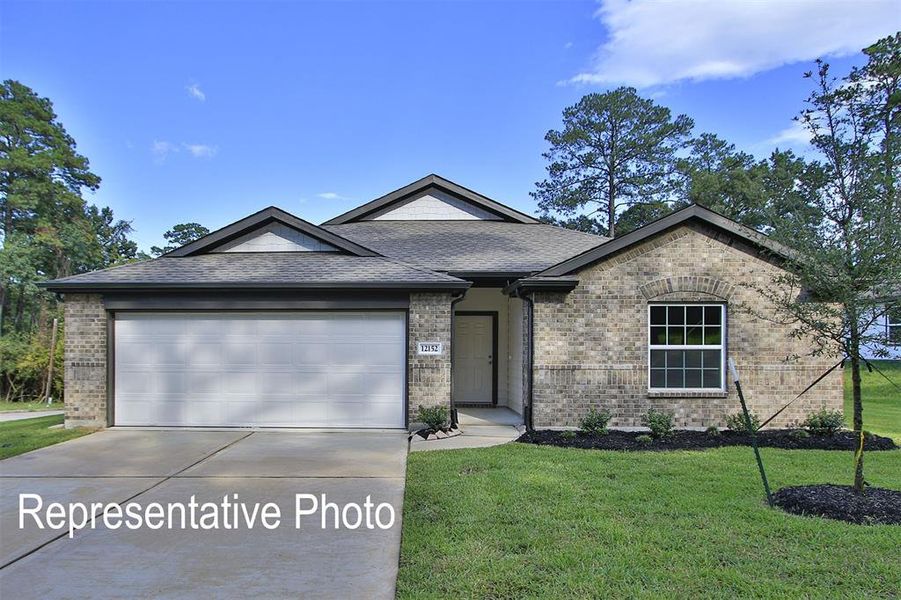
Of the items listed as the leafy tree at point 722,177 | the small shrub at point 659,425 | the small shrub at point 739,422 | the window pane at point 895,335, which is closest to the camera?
the window pane at point 895,335

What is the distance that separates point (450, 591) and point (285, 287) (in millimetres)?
6701

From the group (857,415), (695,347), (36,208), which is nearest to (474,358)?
(695,347)

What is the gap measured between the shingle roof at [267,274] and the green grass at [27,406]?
7601 millimetres

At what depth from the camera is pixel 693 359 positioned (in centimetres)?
948

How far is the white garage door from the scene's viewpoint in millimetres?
9516

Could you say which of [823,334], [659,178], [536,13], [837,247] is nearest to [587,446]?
[823,334]

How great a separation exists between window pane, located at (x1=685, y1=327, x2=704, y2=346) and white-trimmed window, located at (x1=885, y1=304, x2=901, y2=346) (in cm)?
→ 367

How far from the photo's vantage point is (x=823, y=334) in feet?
17.0

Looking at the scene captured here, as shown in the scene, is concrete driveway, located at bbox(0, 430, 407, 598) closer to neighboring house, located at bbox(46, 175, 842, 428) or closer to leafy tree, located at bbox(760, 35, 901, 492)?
neighboring house, located at bbox(46, 175, 842, 428)

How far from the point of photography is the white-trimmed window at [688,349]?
31.0ft

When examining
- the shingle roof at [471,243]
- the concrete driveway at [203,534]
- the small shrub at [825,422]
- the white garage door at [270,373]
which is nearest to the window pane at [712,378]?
the small shrub at [825,422]

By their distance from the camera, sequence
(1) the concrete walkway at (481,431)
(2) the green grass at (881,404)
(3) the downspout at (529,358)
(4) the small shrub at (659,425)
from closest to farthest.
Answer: (1) the concrete walkway at (481,431) → (4) the small shrub at (659,425) → (3) the downspout at (529,358) → (2) the green grass at (881,404)

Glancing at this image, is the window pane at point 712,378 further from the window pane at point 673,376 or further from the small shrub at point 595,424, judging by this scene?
the small shrub at point 595,424

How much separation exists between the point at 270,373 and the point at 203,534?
4.99 m
